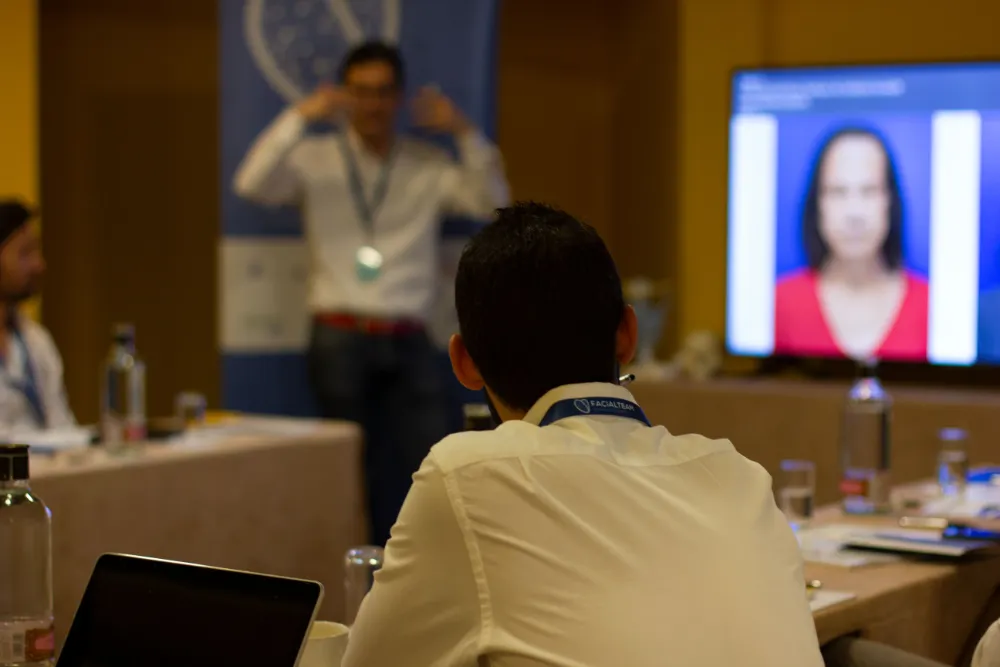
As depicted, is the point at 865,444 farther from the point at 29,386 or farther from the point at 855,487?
the point at 29,386

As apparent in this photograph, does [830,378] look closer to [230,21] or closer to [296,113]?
[296,113]

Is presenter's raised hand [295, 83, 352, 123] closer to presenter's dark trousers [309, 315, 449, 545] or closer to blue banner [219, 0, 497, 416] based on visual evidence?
blue banner [219, 0, 497, 416]

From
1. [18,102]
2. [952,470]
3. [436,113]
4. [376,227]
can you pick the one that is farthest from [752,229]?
[18,102]

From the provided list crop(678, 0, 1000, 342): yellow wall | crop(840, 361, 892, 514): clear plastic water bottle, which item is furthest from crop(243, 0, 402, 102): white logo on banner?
crop(840, 361, 892, 514): clear plastic water bottle

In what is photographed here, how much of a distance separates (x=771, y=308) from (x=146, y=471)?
2.78 meters

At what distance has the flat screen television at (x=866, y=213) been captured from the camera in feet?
15.5

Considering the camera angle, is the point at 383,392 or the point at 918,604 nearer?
the point at 918,604

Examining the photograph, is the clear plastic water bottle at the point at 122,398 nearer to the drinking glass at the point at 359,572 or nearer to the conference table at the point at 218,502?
the conference table at the point at 218,502

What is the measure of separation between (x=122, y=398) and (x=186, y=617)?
7.70 ft

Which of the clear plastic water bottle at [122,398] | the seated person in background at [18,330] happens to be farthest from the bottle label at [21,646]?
the seated person in background at [18,330]

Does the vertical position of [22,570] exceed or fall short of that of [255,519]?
it exceeds it

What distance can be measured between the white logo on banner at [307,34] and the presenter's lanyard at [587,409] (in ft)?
12.6

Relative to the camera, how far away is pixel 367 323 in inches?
186

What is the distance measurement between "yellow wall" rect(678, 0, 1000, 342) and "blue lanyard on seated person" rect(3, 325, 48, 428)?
2745mm
